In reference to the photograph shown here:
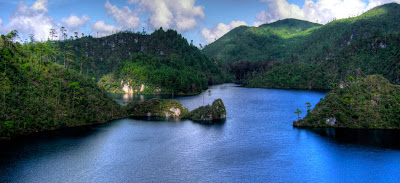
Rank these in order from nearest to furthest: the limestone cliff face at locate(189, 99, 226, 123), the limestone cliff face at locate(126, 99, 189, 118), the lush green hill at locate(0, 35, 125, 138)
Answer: the lush green hill at locate(0, 35, 125, 138) → the limestone cliff face at locate(189, 99, 226, 123) → the limestone cliff face at locate(126, 99, 189, 118)

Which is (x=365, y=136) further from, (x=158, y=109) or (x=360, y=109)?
(x=158, y=109)

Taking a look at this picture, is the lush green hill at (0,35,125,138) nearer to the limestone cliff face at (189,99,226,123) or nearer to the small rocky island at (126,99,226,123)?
the small rocky island at (126,99,226,123)

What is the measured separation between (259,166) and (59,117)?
48.6 m

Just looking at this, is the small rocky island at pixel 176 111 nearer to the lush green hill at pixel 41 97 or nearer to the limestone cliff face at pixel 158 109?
the limestone cliff face at pixel 158 109

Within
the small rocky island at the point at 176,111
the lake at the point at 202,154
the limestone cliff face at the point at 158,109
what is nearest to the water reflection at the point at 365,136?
the lake at the point at 202,154

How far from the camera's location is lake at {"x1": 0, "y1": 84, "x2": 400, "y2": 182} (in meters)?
42.3

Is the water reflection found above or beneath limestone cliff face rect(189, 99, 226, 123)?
beneath

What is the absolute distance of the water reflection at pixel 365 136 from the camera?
5812cm

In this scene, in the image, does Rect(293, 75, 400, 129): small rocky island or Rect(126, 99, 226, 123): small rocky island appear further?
Rect(126, 99, 226, 123): small rocky island

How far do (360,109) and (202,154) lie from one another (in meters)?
43.2

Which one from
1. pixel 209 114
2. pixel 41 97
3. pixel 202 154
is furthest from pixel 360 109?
pixel 41 97

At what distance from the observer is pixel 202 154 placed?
169 feet

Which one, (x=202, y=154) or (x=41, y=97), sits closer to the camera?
(x=202, y=154)

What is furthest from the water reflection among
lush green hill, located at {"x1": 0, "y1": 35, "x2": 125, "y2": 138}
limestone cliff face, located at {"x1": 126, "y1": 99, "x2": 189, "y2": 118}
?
lush green hill, located at {"x1": 0, "y1": 35, "x2": 125, "y2": 138}
